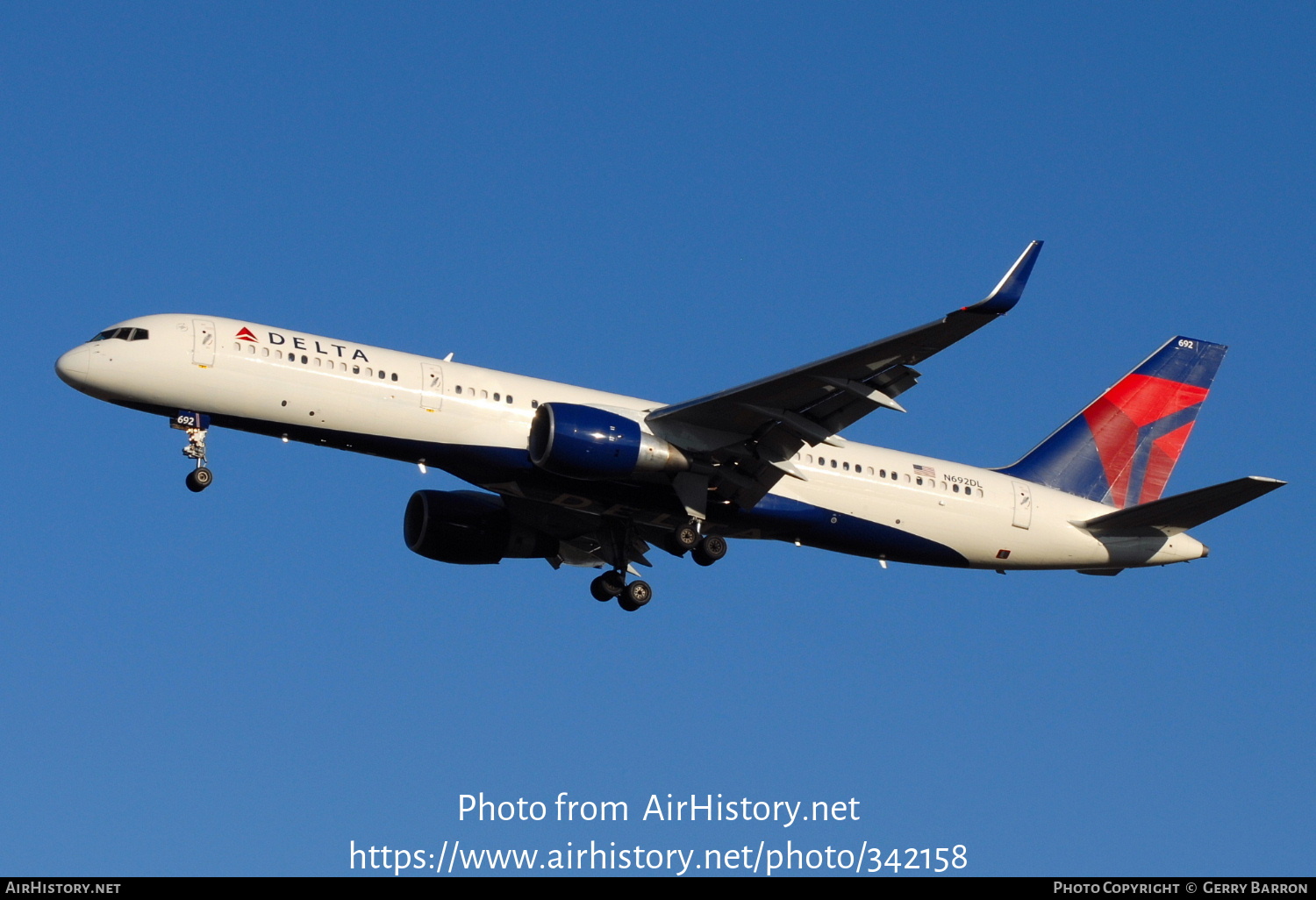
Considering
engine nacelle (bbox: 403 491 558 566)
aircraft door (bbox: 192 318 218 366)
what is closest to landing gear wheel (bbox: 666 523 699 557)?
engine nacelle (bbox: 403 491 558 566)

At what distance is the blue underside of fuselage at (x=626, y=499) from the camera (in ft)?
113

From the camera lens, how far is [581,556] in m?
42.6

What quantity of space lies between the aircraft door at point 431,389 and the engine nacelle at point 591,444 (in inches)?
85.4

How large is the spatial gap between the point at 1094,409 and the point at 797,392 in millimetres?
13047

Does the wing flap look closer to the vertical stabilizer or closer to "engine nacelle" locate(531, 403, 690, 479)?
"engine nacelle" locate(531, 403, 690, 479)

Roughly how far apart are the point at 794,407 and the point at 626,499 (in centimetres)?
473

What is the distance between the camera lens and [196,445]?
34.0 meters

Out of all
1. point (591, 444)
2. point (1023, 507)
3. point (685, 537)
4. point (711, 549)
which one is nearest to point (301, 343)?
point (591, 444)

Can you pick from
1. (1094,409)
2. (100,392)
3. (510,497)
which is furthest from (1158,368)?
(100,392)

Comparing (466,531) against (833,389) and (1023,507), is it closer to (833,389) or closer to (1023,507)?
(833,389)

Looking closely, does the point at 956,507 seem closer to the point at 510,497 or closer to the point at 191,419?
the point at 510,497

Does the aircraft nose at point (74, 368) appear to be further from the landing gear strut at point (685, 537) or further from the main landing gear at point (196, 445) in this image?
the landing gear strut at point (685, 537)

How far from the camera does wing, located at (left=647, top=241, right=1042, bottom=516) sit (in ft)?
99.3

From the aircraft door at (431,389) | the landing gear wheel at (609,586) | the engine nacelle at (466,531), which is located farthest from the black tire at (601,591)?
the aircraft door at (431,389)
